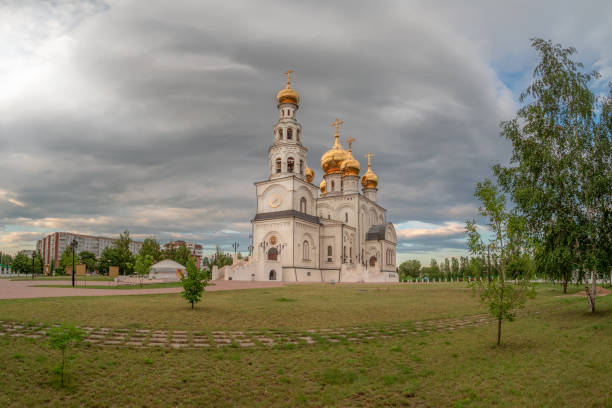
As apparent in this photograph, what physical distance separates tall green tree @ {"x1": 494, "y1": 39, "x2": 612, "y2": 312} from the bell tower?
4245cm

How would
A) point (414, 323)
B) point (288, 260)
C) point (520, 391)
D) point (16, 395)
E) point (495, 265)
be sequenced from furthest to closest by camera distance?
point (288, 260) → point (414, 323) → point (495, 265) → point (520, 391) → point (16, 395)

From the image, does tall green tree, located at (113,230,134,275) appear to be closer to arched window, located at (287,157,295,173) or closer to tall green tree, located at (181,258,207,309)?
arched window, located at (287,157,295,173)

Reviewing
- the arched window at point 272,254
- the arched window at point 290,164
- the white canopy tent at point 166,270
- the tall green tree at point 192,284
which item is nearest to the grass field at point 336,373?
the tall green tree at point 192,284

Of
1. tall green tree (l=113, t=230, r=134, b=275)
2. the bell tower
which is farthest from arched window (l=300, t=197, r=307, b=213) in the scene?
tall green tree (l=113, t=230, r=134, b=275)

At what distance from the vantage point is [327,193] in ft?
241

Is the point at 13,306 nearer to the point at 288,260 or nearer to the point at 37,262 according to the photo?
the point at 288,260

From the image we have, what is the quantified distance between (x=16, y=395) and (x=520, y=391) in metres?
9.37

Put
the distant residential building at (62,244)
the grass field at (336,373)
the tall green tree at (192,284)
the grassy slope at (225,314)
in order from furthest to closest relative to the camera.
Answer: the distant residential building at (62,244)
the tall green tree at (192,284)
the grassy slope at (225,314)
the grass field at (336,373)

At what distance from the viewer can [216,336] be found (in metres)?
11.6

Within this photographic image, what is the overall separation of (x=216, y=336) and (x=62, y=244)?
16833 cm

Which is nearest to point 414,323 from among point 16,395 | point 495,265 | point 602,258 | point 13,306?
point 495,265

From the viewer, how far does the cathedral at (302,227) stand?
54625mm

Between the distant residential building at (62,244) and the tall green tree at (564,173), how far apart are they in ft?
437

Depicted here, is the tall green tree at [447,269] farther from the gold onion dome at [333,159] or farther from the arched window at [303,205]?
the arched window at [303,205]
